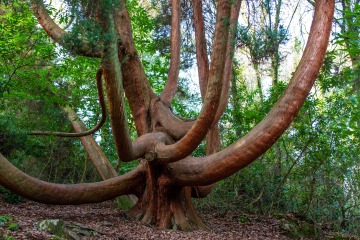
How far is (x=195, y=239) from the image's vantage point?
21.5 feet

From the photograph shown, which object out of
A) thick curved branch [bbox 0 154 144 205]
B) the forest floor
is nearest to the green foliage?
the forest floor

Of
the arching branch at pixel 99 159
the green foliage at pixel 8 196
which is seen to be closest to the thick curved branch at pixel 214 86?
the arching branch at pixel 99 159

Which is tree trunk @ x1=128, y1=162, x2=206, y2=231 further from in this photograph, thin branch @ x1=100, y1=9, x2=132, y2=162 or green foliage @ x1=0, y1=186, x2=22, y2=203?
green foliage @ x1=0, y1=186, x2=22, y2=203

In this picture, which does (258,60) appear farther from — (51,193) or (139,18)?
(139,18)

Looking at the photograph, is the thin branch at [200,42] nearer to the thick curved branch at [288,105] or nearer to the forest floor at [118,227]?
the thick curved branch at [288,105]

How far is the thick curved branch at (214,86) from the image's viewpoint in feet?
17.6

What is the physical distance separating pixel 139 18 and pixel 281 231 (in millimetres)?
6434

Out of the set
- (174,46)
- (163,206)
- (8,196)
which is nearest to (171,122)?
(163,206)

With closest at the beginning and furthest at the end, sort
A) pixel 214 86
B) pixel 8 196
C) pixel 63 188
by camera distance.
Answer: pixel 214 86, pixel 63 188, pixel 8 196

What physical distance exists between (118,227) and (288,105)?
3316 mm

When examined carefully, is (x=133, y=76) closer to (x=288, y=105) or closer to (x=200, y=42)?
(x=200, y=42)

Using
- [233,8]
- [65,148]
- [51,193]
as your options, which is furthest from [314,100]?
[65,148]

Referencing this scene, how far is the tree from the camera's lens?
4.89 metres

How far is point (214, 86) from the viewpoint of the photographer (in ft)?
18.3
